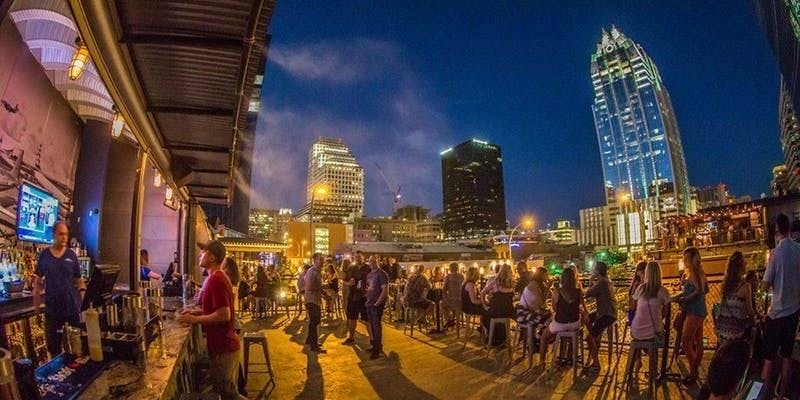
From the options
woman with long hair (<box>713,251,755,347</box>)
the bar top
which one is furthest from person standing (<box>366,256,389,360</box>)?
woman with long hair (<box>713,251,755,347</box>)

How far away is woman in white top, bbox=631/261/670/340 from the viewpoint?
5.98 m

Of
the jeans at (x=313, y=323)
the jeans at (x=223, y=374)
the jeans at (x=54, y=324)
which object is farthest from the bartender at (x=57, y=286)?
the jeans at (x=313, y=323)

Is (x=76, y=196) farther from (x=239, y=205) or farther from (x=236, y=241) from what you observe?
(x=239, y=205)

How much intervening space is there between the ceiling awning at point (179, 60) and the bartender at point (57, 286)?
1791mm

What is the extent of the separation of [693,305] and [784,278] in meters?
1.65

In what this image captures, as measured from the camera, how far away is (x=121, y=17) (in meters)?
3.77

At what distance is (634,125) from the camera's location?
15212cm

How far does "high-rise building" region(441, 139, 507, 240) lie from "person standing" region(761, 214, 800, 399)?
170m

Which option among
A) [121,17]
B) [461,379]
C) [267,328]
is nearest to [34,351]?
[121,17]

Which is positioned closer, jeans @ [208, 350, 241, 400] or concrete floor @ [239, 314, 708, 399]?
jeans @ [208, 350, 241, 400]

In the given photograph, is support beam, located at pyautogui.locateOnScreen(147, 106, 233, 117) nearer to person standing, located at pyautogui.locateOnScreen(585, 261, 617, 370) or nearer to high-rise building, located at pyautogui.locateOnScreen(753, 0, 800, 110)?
person standing, located at pyautogui.locateOnScreen(585, 261, 617, 370)

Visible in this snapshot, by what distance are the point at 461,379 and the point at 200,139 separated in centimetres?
567

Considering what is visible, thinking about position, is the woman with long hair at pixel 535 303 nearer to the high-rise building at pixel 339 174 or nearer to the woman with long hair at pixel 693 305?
the woman with long hair at pixel 693 305

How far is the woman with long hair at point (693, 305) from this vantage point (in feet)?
19.9
